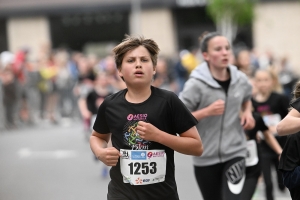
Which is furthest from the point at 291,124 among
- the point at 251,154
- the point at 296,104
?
the point at 251,154

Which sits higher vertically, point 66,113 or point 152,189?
point 152,189

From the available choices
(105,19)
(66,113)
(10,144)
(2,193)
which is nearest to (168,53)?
(105,19)

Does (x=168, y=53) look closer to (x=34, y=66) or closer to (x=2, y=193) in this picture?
(x=34, y=66)

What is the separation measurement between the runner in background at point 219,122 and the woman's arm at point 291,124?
1.53 meters

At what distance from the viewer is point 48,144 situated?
1608 cm

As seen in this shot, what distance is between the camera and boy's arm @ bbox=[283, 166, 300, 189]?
469cm

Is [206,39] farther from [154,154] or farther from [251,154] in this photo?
[154,154]

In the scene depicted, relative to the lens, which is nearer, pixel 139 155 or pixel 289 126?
pixel 289 126

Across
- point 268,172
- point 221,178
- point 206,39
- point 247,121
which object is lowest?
point 268,172

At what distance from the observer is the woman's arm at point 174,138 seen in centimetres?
434

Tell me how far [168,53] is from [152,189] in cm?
3593

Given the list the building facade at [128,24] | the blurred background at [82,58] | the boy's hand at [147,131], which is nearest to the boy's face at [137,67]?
the boy's hand at [147,131]

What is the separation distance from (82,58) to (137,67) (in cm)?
1913

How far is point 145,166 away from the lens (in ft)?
15.1
